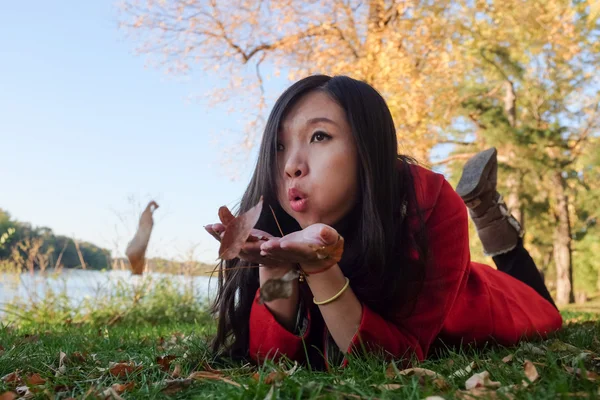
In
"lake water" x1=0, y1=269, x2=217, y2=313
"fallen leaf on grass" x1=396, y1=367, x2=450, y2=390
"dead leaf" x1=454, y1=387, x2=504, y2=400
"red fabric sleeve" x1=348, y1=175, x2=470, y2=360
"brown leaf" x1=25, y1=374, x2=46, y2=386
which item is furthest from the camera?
"lake water" x1=0, y1=269, x2=217, y2=313

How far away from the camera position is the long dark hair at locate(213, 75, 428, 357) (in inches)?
74.5

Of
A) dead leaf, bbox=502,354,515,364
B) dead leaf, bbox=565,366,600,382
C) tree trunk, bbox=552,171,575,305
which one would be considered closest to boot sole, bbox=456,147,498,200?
dead leaf, bbox=502,354,515,364

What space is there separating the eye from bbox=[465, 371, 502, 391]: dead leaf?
93 centimetres

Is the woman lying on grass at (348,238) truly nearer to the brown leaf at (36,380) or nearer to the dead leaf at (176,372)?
the dead leaf at (176,372)

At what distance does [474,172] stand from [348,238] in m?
1.99

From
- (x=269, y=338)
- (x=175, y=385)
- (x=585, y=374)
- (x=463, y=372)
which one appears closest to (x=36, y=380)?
(x=175, y=385)

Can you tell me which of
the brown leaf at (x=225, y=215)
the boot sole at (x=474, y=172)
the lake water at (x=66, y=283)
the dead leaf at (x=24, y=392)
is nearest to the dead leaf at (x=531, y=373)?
the brown leaf at (x=225, y=215)

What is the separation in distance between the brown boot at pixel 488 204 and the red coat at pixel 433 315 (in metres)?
1.34

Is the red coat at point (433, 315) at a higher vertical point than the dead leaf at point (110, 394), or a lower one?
higher

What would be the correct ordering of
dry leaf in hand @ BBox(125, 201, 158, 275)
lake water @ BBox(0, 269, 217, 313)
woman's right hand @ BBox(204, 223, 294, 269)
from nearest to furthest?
1. woman's right hand @ BBox(204, 223, 294, 269)
2. dry leaf in hand @ BBox(125, 201, 158, 275)
3. lake water @ BBox(0, 269, 217, 313)

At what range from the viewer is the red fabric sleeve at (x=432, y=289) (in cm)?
198

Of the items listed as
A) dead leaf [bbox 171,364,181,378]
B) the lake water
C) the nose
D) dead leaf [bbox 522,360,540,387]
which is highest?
the nose

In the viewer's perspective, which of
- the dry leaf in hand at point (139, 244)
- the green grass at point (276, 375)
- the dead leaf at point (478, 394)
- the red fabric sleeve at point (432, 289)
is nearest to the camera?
the dead leaf at point (478, 394)

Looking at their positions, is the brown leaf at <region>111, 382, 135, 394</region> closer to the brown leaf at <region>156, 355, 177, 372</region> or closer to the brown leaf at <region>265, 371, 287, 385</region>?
the brown leaf at <region>156, 355, 177, 372</region>
